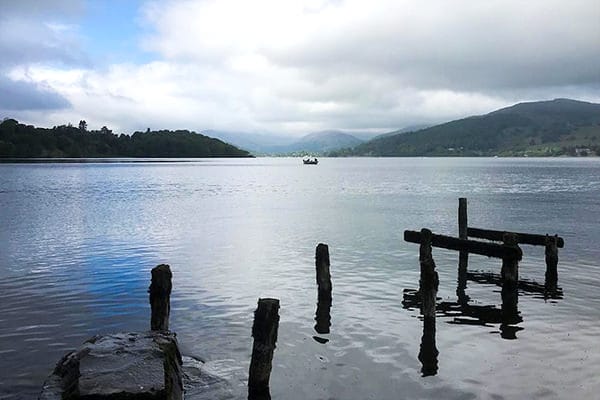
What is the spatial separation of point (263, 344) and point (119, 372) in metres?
3.85

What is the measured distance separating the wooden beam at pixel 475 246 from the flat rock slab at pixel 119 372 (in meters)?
15.6

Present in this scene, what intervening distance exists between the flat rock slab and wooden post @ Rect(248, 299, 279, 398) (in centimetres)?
196

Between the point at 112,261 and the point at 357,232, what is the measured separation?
19.6m

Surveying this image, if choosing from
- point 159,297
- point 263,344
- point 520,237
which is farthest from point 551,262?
point 159,297

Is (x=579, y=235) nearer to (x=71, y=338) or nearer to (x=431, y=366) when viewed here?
(x=431, y=366)

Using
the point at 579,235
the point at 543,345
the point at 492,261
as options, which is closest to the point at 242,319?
the point at 543,345

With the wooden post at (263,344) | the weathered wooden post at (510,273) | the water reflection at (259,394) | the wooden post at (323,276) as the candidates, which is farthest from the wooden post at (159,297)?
the weathered wooden post at (510,273)

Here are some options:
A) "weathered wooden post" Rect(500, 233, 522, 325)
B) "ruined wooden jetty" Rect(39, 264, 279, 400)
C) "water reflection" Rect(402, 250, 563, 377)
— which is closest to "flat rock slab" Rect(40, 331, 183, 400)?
"ruined wooden jetty" Rect(39, 264, 279, 400)

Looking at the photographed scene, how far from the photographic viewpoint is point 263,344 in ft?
44.7

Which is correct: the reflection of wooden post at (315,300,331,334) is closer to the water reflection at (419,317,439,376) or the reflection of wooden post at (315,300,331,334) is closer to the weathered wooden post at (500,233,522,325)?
the water reflection at (419,317,439,376)

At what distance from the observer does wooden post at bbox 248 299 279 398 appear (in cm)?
1342

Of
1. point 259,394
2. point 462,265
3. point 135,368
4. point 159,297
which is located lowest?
point 259,394

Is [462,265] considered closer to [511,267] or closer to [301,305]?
[511,267]

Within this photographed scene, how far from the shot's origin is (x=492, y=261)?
3234 cm
